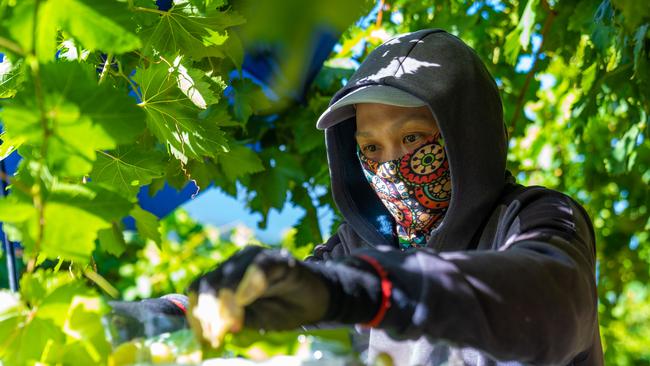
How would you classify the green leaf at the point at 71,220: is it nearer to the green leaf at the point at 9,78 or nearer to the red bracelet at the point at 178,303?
the red bracelet at the point at 178,303

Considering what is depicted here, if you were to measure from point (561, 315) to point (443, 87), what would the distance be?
0.62 metres

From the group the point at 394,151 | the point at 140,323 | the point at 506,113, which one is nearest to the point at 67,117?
the point at 140,323

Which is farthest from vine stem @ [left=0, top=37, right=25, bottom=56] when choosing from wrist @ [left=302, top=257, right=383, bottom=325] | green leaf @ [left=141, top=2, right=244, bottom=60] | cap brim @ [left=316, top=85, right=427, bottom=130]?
cap brim @ [left=316, top=85, right=427, bottom=130]

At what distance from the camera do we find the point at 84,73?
818mm

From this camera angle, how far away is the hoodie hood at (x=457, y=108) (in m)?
1.41

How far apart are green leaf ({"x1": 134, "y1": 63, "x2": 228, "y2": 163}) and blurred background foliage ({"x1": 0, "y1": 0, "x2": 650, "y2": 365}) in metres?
0.15

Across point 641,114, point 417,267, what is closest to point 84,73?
point 417,267

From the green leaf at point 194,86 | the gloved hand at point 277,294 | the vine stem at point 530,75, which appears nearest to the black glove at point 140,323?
the gloved hand at point 277,294

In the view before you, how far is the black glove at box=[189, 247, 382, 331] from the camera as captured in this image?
2.34 ft

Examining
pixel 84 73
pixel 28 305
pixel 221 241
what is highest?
pixel 84 73

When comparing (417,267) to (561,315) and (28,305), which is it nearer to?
(561,315)

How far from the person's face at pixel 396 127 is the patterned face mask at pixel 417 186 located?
0.02 metres

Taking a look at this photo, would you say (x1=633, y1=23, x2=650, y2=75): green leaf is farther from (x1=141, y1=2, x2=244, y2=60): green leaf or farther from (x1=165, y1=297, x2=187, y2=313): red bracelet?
(x1=165, y1=297, x2=187, y2=313): red bracelet

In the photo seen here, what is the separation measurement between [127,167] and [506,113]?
6.77ft
